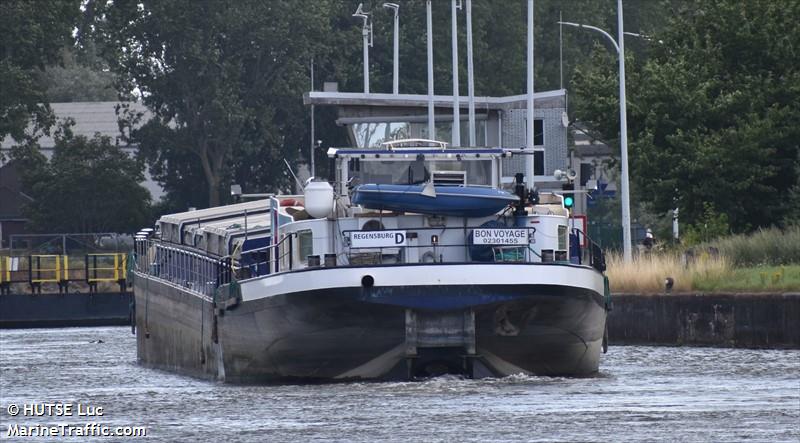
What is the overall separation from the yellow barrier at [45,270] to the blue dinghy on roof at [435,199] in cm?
4067

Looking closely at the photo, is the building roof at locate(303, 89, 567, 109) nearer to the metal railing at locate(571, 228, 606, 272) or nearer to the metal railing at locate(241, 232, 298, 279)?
the metal railing at locate(241, 232, 298, 279)

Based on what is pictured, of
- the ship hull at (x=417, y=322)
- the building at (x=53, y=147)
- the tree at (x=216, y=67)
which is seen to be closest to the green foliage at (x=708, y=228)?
the ship hull at (x=417, y=322)

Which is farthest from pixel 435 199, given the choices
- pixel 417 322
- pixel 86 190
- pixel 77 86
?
pixel 77 86

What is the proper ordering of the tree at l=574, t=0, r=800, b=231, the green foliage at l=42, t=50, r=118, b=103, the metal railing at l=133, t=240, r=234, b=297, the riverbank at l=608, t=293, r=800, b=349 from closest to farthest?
1. the metal railing at l=133, t=240, r=234, b=297
2. the riverbank at l=608, t=293, r=800, b=349
3. the tree at l=574, t=0, r=800, b=231
4. the green foliage at l=42, t=50, r=118, b=103

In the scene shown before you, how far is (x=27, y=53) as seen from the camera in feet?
310

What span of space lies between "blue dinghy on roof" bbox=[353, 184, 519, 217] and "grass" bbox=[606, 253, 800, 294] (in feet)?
36.3

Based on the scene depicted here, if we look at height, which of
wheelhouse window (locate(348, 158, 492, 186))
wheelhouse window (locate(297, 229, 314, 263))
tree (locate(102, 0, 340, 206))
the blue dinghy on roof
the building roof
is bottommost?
wheelhouse window (locate(297, 229, 314, 263))

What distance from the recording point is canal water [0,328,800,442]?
26547 mm

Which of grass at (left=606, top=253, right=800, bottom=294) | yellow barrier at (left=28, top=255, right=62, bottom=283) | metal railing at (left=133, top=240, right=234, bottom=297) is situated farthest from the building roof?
yellow barrier at (left=28, top=255, right=62, bottom=283)

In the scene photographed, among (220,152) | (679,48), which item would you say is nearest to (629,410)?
(679,48)

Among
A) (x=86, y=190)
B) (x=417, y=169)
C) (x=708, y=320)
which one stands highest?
(x=86, y=190)

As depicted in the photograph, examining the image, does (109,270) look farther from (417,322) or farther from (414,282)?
(414,282)

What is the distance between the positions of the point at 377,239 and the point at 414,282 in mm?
1040

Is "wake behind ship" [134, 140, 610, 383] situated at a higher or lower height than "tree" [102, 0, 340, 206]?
lower
